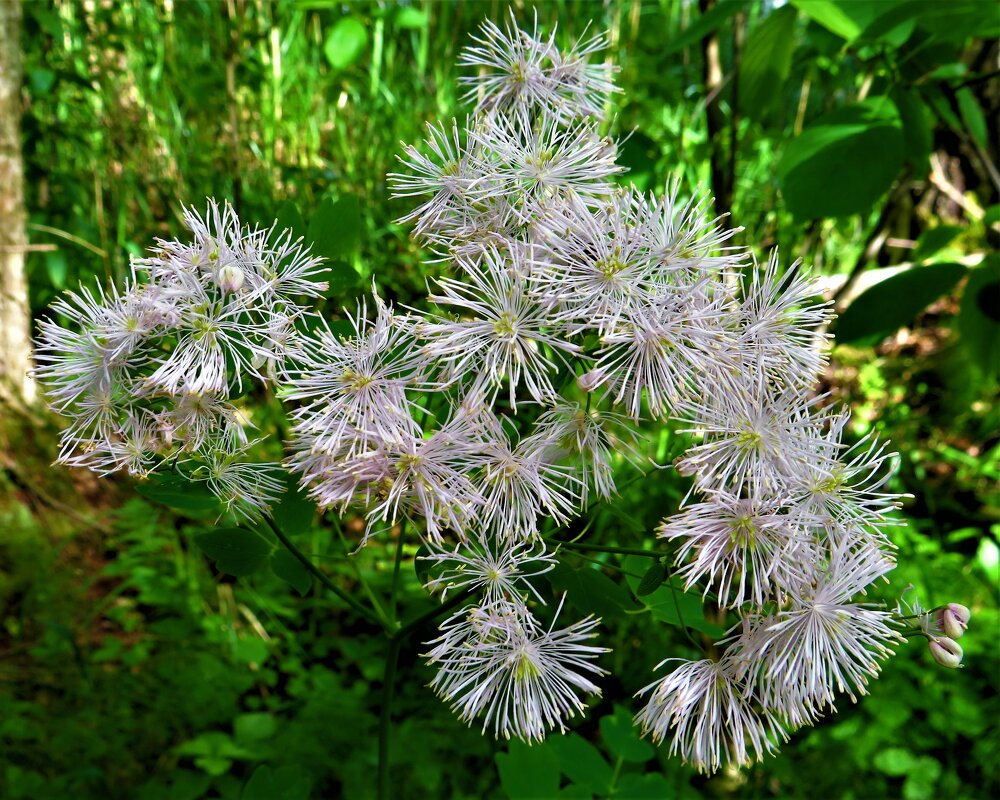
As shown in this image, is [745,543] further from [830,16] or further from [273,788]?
[830,16]

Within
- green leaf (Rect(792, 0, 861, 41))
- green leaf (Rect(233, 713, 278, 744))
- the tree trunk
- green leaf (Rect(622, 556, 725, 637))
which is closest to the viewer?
green leaf (Rect(622, 556, 725, 637))

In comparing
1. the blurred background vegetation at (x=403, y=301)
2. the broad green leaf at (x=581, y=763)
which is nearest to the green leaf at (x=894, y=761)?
the blurred background vegetation at (x=403, y=301)

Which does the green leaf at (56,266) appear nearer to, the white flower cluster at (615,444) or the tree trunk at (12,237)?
the tree trunk at (12,237)

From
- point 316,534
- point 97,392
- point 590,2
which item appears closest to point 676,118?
point 590,2

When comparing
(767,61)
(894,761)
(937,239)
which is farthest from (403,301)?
(894,761)

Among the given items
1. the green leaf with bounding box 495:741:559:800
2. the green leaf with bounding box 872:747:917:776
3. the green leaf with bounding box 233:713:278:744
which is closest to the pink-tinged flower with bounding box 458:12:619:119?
the green leaf with bounding box 495:741:559:800

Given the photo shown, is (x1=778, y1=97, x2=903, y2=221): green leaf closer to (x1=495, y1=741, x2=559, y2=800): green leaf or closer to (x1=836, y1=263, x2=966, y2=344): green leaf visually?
(x1=836, y1=263, x2=966, y2=344): green leaf
